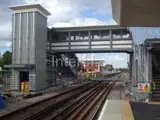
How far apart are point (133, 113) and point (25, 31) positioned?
70.3 ft

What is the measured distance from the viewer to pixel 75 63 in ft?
144

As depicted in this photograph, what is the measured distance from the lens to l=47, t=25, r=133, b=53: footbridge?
3183 cm

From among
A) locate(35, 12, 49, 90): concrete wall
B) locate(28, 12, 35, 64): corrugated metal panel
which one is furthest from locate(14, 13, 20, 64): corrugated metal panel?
locate(35, 12, 49, 90): concrete wall

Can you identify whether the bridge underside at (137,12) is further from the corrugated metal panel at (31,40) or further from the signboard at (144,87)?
the corrugated metal panel at (31,40)

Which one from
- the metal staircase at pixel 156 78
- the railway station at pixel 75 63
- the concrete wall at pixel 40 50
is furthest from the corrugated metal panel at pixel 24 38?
the metal staircase at pixel 156 78

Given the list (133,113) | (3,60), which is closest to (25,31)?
(133,113)

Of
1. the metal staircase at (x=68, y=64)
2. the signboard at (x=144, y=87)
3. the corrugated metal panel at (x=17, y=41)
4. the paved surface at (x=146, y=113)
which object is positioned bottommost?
the paved surface at (x=146, y=113)

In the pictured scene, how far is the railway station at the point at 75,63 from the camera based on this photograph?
7.58 metres

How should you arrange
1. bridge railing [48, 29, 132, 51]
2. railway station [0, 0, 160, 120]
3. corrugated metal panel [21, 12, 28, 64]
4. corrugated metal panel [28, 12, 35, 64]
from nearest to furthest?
railway station [0, 0, 160, 120]
corrugated metal panel [28, 12, 35, 64]
corrugated metal panel [21, 12, 28, 64]
bridge railing [48, 29, 132, 51]

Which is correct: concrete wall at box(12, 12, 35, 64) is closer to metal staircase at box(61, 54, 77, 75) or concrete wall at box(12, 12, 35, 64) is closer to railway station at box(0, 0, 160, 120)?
railway station at box(0, 0, 160, 120)

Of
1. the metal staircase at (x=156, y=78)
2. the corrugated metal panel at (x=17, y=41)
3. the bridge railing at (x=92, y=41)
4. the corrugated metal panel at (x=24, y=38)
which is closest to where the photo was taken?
the metal staircase at (x=156, y=78)

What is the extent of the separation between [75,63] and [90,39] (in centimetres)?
1186

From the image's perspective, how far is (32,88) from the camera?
2566 cm

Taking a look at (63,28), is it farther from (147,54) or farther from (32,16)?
(147,54)
